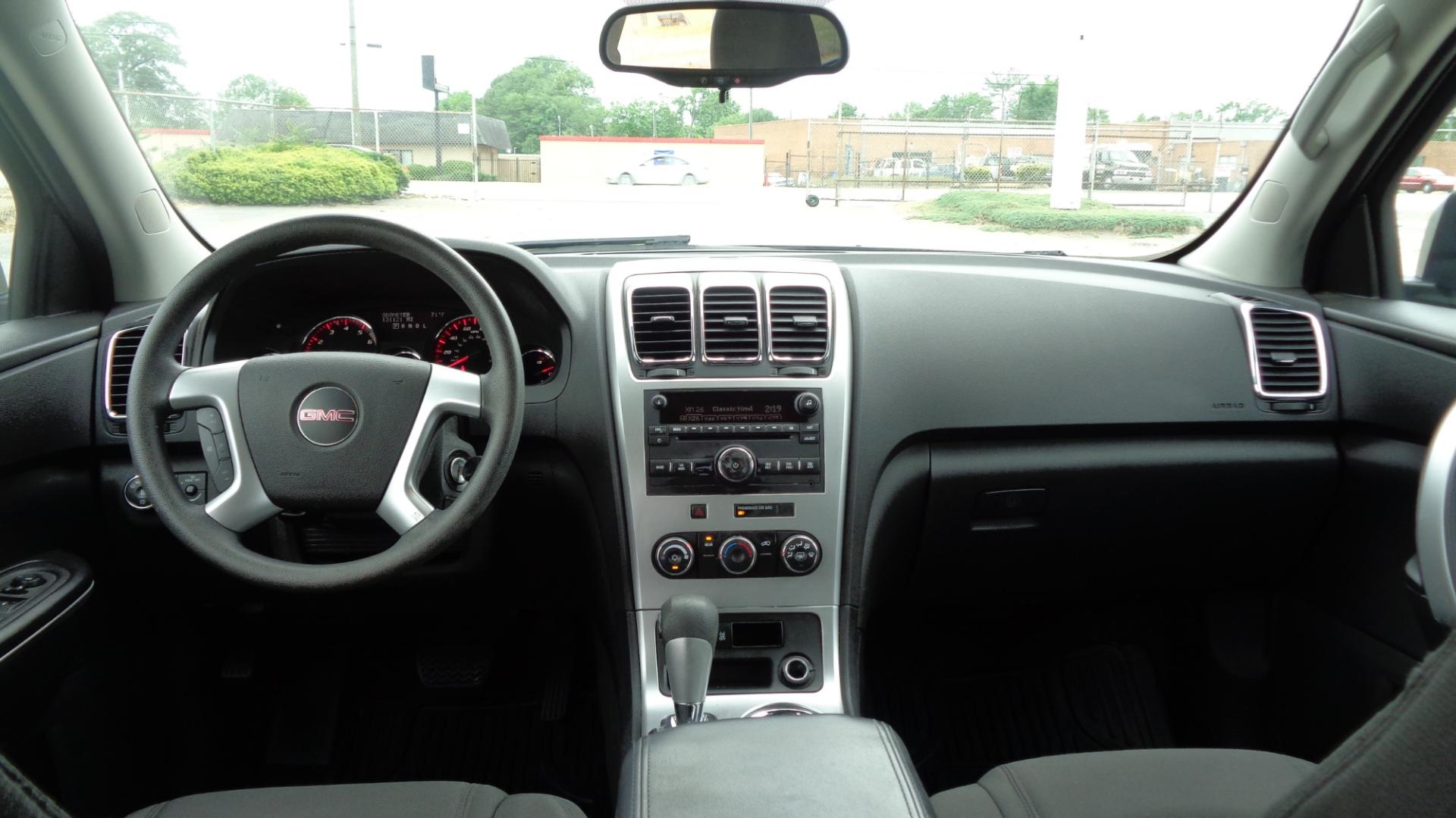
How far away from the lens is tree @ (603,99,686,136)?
2.63m

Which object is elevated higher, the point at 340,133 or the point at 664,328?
the point at 340,133

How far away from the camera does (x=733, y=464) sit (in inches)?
98.6

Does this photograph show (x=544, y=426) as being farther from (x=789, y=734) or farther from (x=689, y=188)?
(x=789, y=734)

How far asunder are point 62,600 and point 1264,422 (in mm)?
2992

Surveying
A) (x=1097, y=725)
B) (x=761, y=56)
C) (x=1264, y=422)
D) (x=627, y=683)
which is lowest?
(x=1097, y=725)

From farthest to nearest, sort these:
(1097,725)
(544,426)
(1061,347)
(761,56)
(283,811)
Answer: (1097,725) < (1061,347) < (544,426) < (761,56) < (283,811)

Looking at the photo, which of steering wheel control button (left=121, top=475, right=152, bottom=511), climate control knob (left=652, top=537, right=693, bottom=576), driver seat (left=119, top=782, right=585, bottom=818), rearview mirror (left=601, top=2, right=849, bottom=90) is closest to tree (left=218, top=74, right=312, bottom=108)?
rearview mirror (left=601, top=2, right=849, bottom=90)

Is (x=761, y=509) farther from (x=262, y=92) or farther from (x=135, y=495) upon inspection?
(x=262, y=92)

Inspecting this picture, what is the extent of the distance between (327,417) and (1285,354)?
240cm

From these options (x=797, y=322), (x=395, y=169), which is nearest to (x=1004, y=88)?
(x=797, y=322)

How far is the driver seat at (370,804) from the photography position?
5.34ft

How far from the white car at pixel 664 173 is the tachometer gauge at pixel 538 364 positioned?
21.5 inches

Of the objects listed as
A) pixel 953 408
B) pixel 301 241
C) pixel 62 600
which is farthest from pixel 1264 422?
pixel 62 600

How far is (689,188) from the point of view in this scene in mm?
2768
